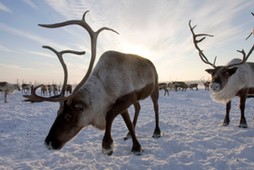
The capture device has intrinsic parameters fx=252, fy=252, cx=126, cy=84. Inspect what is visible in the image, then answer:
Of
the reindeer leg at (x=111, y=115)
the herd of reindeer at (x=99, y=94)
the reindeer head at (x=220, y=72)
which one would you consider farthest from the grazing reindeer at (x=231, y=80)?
the reindeer leg at (x=111, y=115)

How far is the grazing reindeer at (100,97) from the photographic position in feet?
11.0

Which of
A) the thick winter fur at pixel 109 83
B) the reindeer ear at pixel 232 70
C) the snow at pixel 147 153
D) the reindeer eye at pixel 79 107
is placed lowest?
the snow at pixel 147 153

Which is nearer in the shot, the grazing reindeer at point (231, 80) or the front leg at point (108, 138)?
the front leg at point (108, 138)

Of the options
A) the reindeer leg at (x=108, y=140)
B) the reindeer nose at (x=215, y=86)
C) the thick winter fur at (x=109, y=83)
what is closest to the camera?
the thick winter fur at (x=109, y=83)

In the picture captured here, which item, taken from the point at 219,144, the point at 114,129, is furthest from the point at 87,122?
the point at 114,129

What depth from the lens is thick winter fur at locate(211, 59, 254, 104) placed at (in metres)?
6.75

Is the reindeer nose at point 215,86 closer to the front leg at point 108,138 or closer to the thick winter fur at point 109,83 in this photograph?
the thick winter fur at point 109,83

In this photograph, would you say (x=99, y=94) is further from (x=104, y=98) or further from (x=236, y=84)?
(x=236, y=84)

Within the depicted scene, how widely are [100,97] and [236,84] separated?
456 cm

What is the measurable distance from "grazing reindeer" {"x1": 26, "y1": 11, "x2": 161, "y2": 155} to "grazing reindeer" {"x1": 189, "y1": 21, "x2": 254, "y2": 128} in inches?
106

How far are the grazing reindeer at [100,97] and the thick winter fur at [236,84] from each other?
9.98ft

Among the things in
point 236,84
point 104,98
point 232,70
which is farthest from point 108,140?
point 236,84

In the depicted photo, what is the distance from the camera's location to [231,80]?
6762 millimetres

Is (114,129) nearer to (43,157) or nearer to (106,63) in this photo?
(43,157)
